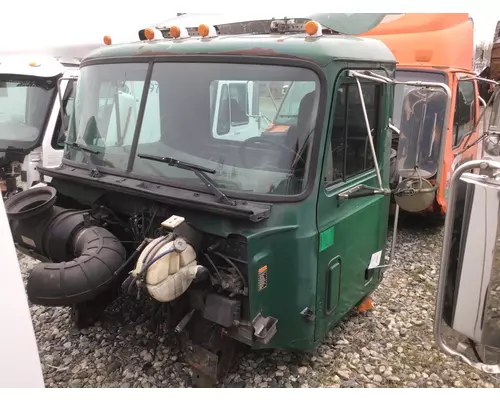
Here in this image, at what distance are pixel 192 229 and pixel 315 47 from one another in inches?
48.9

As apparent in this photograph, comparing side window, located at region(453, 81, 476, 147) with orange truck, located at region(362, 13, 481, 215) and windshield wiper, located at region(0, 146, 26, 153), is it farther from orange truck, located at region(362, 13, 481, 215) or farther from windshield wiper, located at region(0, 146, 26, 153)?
windshield wiper, located at region(0, 146, 26, 153)

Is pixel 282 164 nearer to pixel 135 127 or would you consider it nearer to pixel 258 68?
pixel 258 68

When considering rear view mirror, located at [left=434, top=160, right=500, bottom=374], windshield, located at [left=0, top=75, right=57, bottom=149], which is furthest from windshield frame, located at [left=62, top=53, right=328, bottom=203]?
windshield, located at [left=0, top=75, right=57, bottom=149]

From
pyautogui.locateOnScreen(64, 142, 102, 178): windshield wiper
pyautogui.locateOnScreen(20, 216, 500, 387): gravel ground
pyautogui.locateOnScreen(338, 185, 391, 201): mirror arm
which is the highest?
pyautogui.locateOnScreen(64, 142, 102, 178): windshield wiper

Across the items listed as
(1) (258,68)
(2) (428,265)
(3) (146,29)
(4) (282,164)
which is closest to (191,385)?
(4) (282,164)

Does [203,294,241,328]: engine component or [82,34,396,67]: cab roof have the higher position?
[82,34,396,67]: cab roof

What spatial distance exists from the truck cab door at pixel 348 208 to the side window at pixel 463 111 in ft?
9.53

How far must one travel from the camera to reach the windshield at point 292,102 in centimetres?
254

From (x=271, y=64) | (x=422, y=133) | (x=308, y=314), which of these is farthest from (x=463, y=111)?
(x=308, y=314)

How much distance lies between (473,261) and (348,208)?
1.46 meters

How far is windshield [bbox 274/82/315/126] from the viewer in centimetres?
254

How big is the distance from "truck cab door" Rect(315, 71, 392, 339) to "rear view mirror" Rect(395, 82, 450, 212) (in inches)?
13.5

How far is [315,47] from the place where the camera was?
2.53m

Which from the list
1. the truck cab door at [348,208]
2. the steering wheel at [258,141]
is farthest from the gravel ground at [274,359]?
the steering wheel at [258,141]
